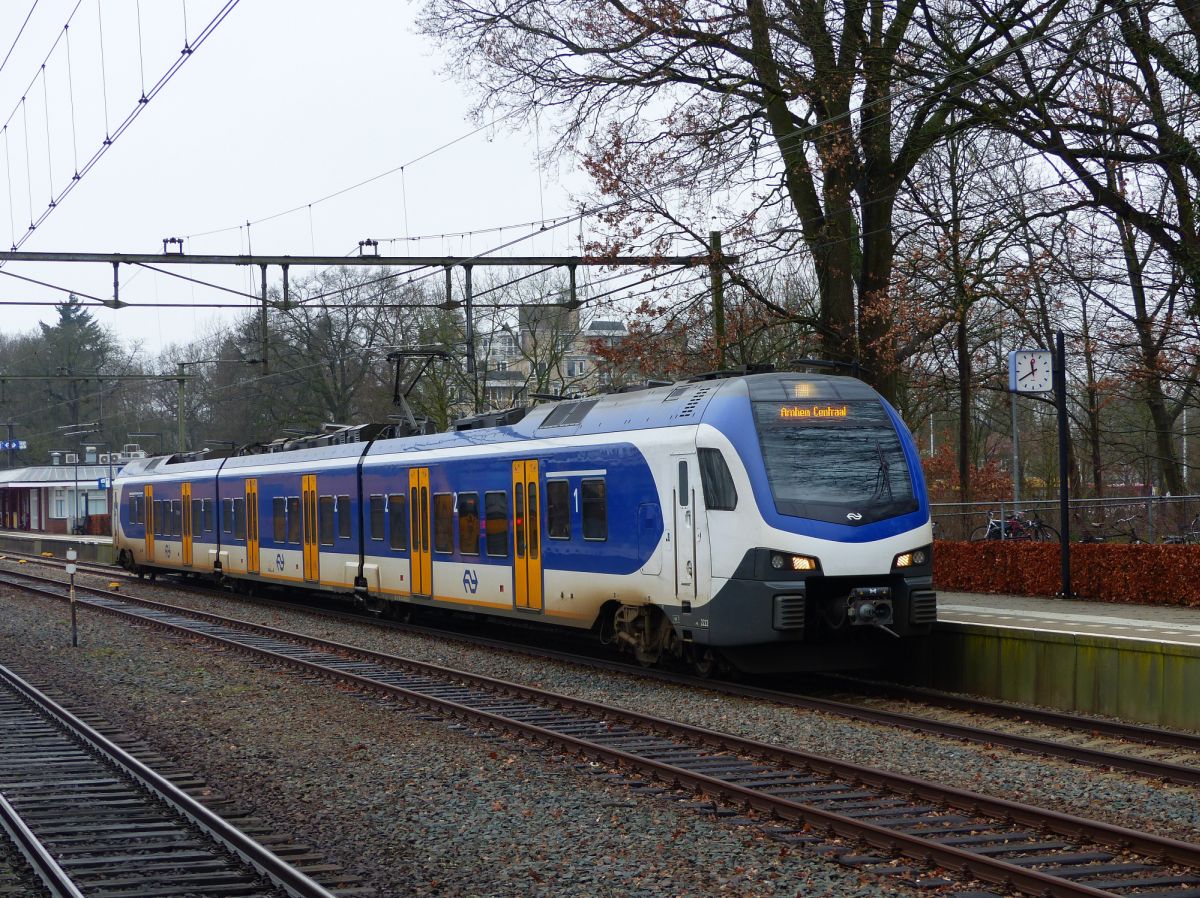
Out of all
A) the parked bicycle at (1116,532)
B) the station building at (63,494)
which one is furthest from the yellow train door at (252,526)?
the station building at (63,494)

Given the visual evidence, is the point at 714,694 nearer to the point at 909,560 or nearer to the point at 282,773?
the point at 909,560

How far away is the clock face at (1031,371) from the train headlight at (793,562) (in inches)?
293

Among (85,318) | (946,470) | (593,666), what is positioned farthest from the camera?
(85,318)

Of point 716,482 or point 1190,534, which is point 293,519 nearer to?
point 716,482

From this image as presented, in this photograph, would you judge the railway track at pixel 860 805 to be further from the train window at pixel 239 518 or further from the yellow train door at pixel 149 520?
the yellow train door at pixel 149 520

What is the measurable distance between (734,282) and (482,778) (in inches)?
503

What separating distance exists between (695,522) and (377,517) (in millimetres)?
9778

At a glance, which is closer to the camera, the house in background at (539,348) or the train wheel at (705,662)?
the train wheel at (705,662)

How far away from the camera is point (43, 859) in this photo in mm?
8188

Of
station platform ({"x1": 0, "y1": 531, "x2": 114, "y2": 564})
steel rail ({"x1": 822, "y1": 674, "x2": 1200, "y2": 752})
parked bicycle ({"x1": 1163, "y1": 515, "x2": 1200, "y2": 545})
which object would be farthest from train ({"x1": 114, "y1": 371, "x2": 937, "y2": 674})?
station platform ({"x1": 0, "y1": 531, "x2": 114, "y2": 564})

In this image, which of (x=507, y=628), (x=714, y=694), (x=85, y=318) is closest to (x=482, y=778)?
(x=714, y=694)

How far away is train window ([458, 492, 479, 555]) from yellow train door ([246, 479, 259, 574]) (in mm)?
10451

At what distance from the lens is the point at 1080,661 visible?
44.5 ft

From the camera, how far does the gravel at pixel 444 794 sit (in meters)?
7.71
